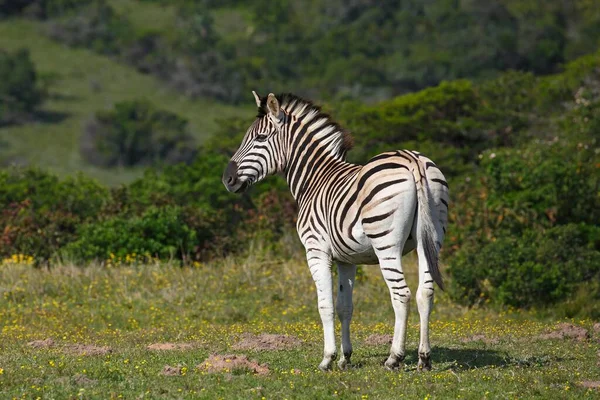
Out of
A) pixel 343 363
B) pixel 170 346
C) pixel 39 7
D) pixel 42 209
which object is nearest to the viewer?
pixel 343 363

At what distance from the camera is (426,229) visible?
9883 millimetres

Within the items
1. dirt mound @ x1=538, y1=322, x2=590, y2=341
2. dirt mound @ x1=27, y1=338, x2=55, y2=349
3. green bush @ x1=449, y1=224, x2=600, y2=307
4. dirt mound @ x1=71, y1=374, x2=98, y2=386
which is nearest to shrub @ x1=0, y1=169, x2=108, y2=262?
dirt mound @ x1=27, y1=338, x2=55, y2=349

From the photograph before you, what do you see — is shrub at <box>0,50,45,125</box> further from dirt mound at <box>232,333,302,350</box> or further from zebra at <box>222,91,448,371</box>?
zebra at <box>222,91,448,371</box>

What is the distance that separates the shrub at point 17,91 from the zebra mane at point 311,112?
62236mm

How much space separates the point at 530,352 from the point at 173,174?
15.7 metres

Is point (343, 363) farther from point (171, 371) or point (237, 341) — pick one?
point (237, 341)

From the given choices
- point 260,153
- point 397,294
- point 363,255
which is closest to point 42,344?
point 260,153

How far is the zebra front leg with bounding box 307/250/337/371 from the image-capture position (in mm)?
10406

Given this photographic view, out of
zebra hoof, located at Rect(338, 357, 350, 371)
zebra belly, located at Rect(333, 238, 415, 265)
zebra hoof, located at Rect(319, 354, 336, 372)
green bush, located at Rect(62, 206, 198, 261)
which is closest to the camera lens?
zebra belly, located at Rect(333, 238, 415, 265)

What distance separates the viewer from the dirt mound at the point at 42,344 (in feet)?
40.2

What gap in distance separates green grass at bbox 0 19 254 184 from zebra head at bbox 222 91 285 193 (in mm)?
49116

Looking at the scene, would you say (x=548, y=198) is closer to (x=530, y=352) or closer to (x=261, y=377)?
(x=530, y=352)

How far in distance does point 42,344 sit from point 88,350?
3.55 feet

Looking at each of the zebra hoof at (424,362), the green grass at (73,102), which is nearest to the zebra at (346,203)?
the zebra hoof at (424,362)
